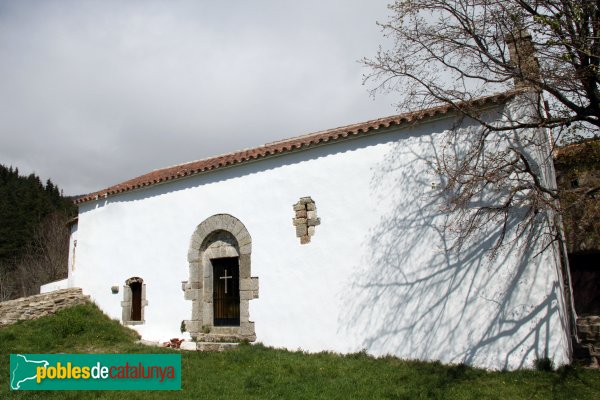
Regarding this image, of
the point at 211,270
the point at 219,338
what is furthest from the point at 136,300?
the point at 219,338

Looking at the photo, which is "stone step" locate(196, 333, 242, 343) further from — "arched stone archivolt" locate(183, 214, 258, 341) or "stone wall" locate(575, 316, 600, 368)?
"stone wall" locate(575, 316, 600, 368)

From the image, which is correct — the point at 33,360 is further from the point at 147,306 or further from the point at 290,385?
the point at 290,385

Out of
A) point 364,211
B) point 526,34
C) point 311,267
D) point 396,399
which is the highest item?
point 526,34

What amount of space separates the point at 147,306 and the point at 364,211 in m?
6.02

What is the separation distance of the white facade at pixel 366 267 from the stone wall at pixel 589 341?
375 mm

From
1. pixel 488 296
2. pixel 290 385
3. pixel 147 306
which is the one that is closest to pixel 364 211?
pixel 488 296

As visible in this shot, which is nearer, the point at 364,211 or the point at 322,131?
the point at 364,211

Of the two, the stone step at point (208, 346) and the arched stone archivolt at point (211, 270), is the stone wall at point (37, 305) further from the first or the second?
the stone step at point (208, 346)

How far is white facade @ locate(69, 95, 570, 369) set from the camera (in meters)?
7.02

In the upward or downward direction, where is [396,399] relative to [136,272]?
downward

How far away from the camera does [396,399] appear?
5.93 m

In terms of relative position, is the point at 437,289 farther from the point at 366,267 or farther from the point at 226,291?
the point at 226,291

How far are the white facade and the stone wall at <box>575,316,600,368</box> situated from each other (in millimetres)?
375

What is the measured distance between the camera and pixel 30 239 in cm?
3475
